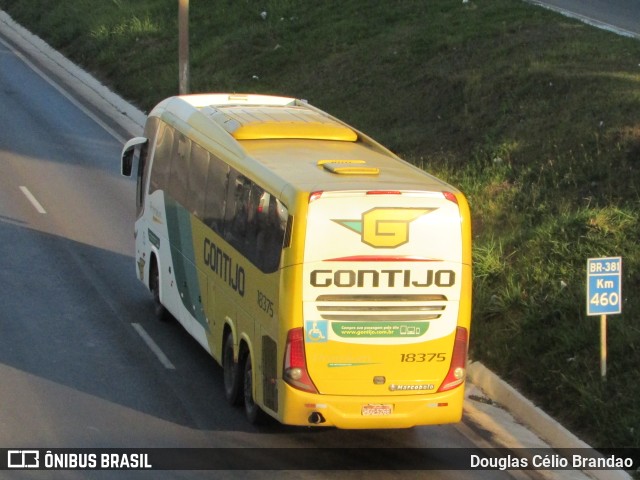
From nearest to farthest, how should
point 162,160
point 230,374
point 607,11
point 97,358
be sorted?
point 230,374 < point 97,358 < point 162,160 < point 607,11

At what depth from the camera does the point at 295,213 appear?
12125mm

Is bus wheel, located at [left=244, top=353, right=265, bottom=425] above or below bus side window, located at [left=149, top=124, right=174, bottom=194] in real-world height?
below

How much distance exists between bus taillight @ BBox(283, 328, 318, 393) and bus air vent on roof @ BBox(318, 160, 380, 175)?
1.80m

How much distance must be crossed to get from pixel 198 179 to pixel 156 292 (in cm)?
275

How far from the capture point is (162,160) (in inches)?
669

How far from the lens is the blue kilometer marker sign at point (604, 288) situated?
44.2ft

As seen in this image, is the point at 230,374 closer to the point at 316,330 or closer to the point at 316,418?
the point at 316,418

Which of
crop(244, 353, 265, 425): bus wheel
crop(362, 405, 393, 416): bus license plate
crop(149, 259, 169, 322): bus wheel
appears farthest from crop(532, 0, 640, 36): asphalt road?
crop(362, 405, 393, 416): bus license plate

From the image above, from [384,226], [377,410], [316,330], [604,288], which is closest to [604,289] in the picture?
[604,288]

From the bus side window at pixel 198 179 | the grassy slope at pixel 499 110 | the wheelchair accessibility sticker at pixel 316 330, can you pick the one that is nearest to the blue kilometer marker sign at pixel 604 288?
the grassy slope at pixel 499 110

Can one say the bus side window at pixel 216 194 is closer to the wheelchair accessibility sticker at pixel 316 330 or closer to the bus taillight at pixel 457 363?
the wheelchair accessibility sticker at pixel 316 330

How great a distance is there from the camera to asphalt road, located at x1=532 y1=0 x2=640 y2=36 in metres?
28.5

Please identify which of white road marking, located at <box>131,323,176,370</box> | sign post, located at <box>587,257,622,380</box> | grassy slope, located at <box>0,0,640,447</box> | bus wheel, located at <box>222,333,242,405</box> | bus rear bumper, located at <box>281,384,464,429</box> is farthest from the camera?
white road marking, located at <box>131,323,176,370</box>

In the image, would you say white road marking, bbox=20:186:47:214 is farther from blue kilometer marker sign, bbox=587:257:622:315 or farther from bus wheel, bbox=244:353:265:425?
blue kilometer marker sign, bbox=587:257:622:315
